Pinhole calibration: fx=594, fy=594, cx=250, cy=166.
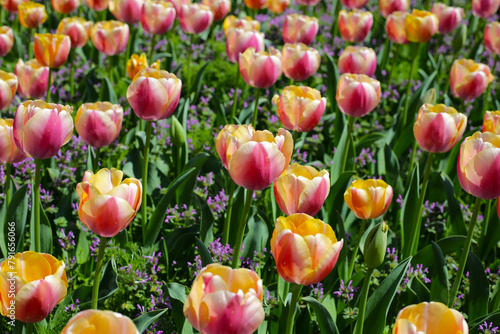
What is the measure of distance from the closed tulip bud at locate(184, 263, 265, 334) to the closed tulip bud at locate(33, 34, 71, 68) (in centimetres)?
198

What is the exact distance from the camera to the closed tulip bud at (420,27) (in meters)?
3.55

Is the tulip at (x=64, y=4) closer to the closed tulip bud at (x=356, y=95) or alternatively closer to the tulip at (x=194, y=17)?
the tulip at (x=194, y=17)

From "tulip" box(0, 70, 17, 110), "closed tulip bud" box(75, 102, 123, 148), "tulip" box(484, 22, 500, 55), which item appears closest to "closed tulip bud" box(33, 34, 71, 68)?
"tulip" box(0, 70, 17, 110)

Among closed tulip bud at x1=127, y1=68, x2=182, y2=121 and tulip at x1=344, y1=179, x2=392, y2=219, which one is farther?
closed tulip bud at x1=127, y1=68, x2=182, y2=121

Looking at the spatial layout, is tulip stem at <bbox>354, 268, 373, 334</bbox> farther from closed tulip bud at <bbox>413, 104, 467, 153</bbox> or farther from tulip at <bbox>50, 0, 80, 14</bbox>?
tulip at <bbox>50, 0, 80, 14</bbox>

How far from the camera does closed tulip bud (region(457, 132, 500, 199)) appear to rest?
5.81 ft

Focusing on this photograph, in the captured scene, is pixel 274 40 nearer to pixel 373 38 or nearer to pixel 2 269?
pixel 373 38

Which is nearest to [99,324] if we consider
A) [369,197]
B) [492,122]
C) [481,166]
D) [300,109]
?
[369,197]

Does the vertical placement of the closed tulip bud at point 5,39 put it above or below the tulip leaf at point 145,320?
above

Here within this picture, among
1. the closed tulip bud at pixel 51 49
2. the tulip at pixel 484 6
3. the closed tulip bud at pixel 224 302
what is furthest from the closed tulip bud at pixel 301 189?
the tulip at pixel 484 6

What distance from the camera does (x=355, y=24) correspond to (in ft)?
12.3

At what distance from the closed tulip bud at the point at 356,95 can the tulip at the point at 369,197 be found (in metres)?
0.66

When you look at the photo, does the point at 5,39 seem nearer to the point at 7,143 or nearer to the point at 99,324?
the point at 7,143

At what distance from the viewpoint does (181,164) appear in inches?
114
